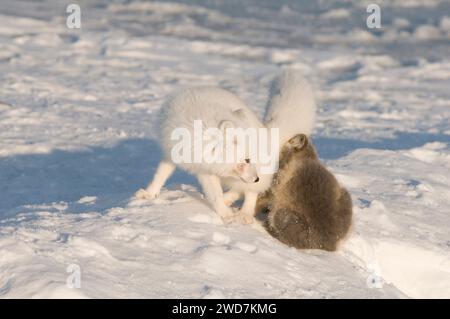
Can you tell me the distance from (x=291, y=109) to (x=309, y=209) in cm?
69

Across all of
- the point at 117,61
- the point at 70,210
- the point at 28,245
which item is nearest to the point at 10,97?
the point at 117,61

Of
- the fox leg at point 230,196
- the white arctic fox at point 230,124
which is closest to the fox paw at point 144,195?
the white arctic fox at point 230,124

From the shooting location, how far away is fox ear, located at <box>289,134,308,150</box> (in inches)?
200

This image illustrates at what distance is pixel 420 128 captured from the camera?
334 inches

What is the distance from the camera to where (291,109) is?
5.13m

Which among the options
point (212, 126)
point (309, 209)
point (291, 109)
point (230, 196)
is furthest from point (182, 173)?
point (212, 126)

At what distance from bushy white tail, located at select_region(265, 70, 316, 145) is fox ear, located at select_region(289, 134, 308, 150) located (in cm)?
4

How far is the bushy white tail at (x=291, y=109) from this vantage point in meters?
5.13

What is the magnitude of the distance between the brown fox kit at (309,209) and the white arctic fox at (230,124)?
0.15 metres

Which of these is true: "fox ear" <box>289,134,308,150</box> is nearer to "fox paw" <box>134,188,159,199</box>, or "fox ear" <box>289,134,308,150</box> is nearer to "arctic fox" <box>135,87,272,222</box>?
"arctic fox" <box>135,87,272,222</box>

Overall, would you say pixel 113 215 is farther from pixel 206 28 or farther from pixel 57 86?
pixel 206 28

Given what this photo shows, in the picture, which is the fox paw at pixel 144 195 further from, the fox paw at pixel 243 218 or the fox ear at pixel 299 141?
the fox ear at pixel 299 141

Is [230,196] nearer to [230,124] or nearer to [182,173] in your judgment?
[230,124]

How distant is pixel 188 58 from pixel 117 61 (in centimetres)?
96
